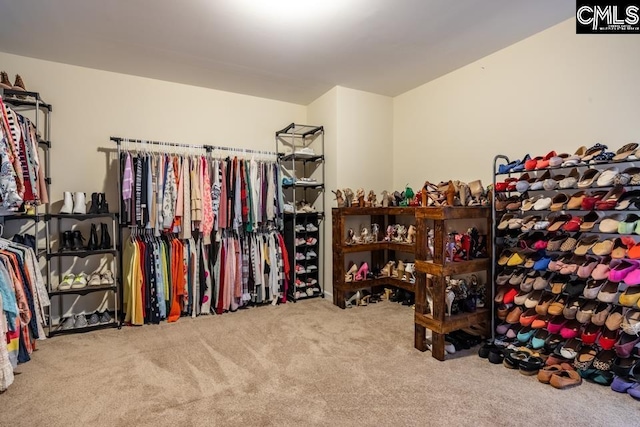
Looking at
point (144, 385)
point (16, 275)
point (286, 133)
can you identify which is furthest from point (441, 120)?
point (16, 275)

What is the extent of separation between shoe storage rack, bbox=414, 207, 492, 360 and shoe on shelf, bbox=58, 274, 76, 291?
122 inches

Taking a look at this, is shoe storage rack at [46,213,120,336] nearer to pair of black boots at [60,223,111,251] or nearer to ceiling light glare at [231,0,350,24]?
pair of black boots at [60,223,111,251]

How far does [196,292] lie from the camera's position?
3289mm

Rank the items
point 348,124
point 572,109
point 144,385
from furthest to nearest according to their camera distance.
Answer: point 348,124 → point 572,109 → point 144,385

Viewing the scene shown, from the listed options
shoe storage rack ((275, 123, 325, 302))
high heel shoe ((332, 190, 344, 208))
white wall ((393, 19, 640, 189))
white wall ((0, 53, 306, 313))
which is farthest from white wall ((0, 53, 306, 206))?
white wall ((393, 19, 640, 189))

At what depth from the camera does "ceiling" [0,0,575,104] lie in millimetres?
2242

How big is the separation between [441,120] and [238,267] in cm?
281

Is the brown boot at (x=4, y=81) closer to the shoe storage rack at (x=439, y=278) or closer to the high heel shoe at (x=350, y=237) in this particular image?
the high heel shoe at (x=350, y=237)

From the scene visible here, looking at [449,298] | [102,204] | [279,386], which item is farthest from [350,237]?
[102,204]

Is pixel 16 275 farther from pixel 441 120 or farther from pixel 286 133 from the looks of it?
pixel 441 120

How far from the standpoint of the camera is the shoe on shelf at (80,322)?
2.90m

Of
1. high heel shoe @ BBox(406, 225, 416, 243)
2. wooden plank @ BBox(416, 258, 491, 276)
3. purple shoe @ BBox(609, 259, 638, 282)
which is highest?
high heel shoe @ BBox(406, 225, 416, 243)

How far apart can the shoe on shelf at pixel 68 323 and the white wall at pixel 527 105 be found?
387 cm

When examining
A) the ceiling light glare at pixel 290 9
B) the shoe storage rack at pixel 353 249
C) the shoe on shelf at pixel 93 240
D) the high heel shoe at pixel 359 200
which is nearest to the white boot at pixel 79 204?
the shoe on shelf at pixel 93 240
